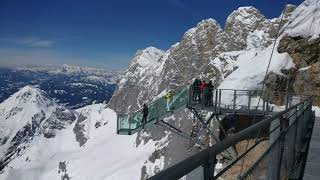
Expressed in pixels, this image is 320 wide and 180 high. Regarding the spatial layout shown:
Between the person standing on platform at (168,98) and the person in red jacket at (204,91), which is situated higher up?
the person in red jacket at (204,91)

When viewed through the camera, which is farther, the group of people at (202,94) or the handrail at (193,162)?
the group of people at (202,94)

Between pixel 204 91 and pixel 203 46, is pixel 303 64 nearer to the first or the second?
pixel 204 91

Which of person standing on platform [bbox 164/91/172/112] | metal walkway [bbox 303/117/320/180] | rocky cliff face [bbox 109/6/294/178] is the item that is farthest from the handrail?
rocky cliff face [bbox 109/6/294/178]

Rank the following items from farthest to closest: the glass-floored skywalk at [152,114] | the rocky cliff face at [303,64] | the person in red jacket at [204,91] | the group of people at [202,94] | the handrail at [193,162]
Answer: the rocky cliff face at [303,64] → the glass-floored skywalk at [152,114] → the group of people at [202,94] → the person in red jacket at [204,91] → the handrail at [193,162]

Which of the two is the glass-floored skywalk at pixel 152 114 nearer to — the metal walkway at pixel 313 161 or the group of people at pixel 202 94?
the group of people at pixel 202 94

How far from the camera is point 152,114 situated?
99.1ft

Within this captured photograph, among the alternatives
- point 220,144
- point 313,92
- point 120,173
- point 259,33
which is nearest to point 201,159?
point 220,144

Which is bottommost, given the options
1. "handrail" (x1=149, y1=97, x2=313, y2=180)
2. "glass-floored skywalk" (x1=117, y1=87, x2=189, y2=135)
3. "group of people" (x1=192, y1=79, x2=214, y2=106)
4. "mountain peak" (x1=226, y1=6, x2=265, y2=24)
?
"glass-floored skywalk" (x1=117, y1=87, x2=189, y2=135)

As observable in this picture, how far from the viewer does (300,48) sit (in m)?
42.1

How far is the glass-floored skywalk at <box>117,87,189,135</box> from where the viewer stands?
29.8m

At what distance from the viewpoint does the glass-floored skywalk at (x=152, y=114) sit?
1174 inches

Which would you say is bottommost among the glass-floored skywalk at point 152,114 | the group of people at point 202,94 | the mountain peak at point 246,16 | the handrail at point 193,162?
the glass-floored skywalk at point 152,114

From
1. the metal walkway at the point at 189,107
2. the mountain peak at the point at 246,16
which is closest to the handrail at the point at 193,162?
the metal walkway at the point at 189,107

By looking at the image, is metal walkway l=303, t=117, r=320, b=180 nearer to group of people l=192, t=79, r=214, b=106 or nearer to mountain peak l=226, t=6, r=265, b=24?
group of people l=192, t=79, r=214, b=106
